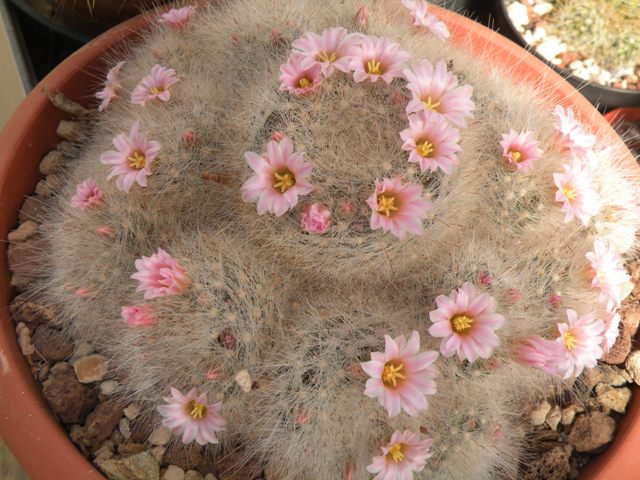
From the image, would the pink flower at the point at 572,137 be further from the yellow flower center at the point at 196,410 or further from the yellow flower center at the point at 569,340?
the yellow flower center at the point at 196,410

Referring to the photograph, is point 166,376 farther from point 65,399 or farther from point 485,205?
point 485,205

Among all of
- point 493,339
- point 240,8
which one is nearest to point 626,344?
point 493,339

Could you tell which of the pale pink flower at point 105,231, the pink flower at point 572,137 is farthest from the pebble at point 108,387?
the pink flower at point 572,137

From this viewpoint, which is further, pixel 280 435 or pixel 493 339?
pixel 280 435

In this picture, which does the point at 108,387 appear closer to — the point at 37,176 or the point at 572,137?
the point at 37,176

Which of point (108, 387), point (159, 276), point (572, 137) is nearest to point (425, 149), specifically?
point (572, 137)
